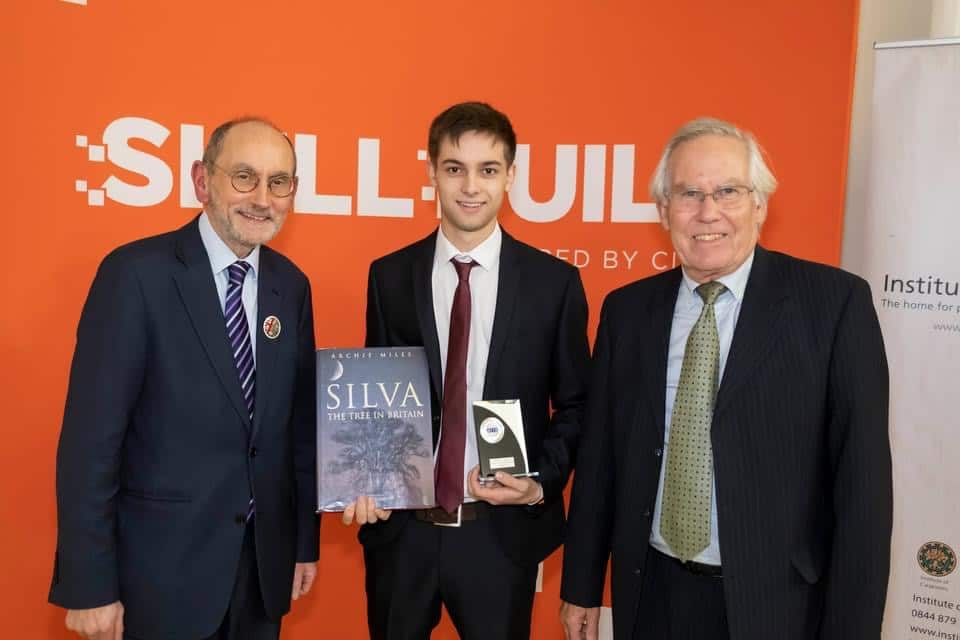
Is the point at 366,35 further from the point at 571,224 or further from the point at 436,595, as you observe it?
the point at 436,595

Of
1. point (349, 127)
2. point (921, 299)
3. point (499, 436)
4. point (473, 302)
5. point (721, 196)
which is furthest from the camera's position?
point (349, 127)

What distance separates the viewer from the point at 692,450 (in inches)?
81.4

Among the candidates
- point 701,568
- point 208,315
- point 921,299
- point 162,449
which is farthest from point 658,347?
point 921,299

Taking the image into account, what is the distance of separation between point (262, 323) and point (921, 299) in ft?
8.54

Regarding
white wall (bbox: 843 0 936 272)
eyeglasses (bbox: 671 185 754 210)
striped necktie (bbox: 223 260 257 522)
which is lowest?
striped necktie (bbox: 223 260 257 522)

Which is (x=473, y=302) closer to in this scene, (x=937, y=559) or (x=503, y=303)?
(x=503, y=303)

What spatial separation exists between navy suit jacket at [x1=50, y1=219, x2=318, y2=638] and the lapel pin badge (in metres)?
0.02

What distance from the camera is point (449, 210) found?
103 inches

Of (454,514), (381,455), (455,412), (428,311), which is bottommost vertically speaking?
(454,514)

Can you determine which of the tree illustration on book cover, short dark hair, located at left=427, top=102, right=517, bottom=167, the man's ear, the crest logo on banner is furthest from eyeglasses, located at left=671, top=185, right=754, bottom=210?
the crest logo on banner

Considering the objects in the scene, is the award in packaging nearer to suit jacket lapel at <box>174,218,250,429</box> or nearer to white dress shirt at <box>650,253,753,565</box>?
white dress shirt at <box>650,253,753,565</box>

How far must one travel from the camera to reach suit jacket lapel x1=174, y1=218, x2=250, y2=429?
2.25 meters

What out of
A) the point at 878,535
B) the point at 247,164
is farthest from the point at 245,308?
the point at 878,535

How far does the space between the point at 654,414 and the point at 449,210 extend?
95 centimetres
